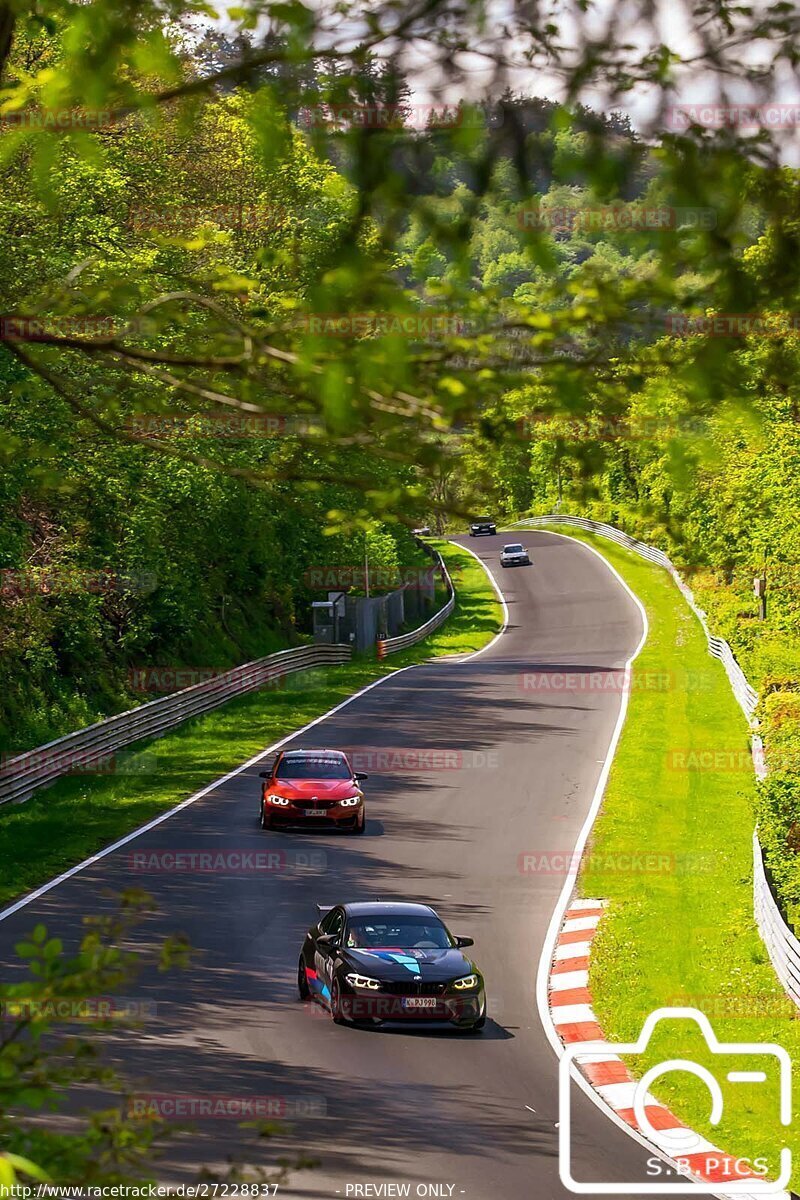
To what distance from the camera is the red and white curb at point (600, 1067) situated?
13488 millimetres

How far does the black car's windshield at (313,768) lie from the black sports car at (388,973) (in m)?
10.8

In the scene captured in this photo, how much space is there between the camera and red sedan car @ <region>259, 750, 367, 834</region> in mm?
28547

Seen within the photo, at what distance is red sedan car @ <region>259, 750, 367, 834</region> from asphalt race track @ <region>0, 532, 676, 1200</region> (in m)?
0.40

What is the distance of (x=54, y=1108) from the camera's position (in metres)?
4.66

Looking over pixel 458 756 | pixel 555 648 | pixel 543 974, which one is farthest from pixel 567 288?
pixel 555 648

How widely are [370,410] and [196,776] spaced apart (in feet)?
102

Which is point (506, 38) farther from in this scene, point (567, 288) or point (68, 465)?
point (68, 465)
